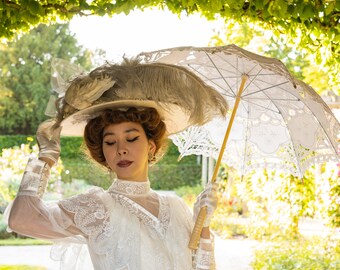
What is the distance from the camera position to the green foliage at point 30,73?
22.0m

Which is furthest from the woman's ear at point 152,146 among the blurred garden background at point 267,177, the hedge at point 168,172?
the hedge at point 168,172

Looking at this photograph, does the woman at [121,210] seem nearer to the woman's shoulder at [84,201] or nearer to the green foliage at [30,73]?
the woman's shoulder at [84,201]

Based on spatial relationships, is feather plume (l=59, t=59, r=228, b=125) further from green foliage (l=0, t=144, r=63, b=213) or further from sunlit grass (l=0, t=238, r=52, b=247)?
green foliage (l=0, t=144, r=63, b=213)

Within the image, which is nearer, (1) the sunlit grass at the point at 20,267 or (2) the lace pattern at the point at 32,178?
(2) the lace pattern at the point at 32,178

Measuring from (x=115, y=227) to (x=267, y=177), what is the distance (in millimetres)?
6044

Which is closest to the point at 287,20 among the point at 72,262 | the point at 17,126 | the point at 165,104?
the point at 165,104

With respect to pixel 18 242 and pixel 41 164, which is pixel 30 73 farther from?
pixel 41 164

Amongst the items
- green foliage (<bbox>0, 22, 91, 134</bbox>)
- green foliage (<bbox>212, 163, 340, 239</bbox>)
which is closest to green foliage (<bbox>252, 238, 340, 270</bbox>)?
green foliage (<bbox>212, 163, 340, 239</bbox>)

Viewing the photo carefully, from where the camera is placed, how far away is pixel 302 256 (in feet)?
19.0

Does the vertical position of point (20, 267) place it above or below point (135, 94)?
below

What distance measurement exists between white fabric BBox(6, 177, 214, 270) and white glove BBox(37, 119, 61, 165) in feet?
0.45

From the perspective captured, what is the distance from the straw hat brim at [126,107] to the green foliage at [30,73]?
64.2ft

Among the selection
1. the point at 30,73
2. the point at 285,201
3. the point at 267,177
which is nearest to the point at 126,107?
the point at 285,201

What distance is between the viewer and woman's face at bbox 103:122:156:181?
223 centimetres
